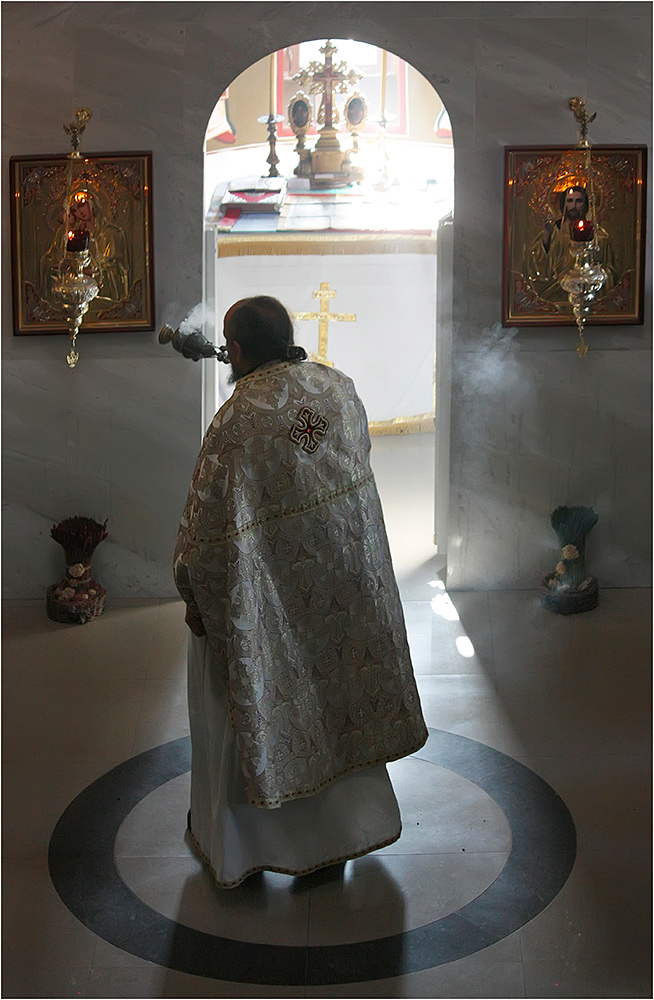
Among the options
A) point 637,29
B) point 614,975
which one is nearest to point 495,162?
point 637,29

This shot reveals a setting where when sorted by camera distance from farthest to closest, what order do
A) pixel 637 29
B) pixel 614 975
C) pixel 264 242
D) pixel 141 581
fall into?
pixel 264 242, pixel 141 581, pixel 637 29, pixel 614 975

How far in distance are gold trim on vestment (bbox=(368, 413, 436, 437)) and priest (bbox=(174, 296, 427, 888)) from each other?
4.81 metres

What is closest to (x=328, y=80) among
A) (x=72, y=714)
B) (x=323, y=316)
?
(x=323, y=316)

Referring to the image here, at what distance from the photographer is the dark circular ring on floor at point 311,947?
3.25 metres

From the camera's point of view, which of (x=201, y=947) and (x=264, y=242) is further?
(x=264, y=242)

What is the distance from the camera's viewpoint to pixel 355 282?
8.11 meters

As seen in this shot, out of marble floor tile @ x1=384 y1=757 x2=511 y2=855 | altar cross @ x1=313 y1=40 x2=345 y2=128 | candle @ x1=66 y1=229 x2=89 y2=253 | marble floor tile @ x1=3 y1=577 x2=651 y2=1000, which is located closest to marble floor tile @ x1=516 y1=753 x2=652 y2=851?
marble floor tile @ x1=3 y1=577 x2=651 y2=1000

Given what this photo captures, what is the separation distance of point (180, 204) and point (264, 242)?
1769 millimetres

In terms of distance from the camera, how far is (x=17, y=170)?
587 cm

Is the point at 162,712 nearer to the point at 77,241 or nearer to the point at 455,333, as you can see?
the point at 77,241

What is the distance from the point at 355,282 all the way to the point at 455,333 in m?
2.21

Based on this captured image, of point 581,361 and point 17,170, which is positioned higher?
point 17,170

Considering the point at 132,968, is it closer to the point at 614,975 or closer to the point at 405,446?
the point at 614,975

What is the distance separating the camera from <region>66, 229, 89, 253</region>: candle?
574cm
